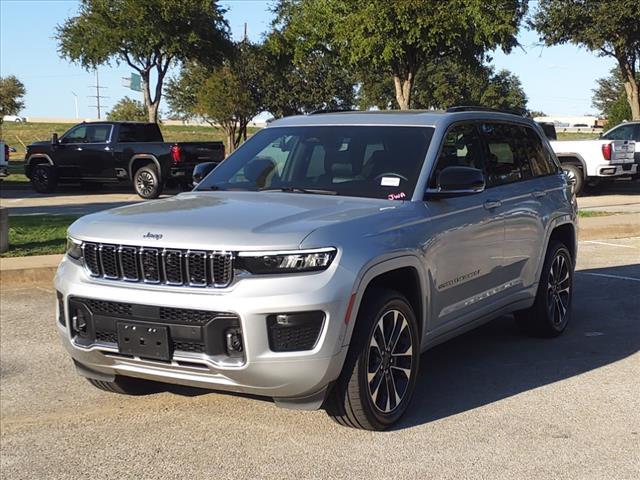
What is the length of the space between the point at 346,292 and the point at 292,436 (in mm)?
1004

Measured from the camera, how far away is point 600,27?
26.8m

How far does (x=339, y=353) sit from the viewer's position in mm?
4223

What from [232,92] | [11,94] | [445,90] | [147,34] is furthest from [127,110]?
[147,34]

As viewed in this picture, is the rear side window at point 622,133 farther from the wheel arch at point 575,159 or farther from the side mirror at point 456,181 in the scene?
the side mirror at point 456,181

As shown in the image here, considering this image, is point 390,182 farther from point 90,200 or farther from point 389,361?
point 90,200

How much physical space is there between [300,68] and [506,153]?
133 ft

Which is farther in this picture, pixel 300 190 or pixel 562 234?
pixel 562 234

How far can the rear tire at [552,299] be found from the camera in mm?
6773

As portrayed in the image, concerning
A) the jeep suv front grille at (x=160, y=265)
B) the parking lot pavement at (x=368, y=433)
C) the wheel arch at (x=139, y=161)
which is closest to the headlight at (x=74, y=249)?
the jeep suv front grille at (x=160, y=265)

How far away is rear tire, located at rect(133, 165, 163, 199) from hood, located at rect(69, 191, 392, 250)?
1483 cm

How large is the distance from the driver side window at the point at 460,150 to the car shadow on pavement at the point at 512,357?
55.6 inches

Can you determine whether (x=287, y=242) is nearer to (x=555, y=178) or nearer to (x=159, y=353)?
(x=159, y=353)

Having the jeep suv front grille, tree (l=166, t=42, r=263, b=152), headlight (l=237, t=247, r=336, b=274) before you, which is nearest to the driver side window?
headlight (l=237, t=247, r=336, b=274)

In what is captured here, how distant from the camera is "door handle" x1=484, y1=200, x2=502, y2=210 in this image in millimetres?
5808
